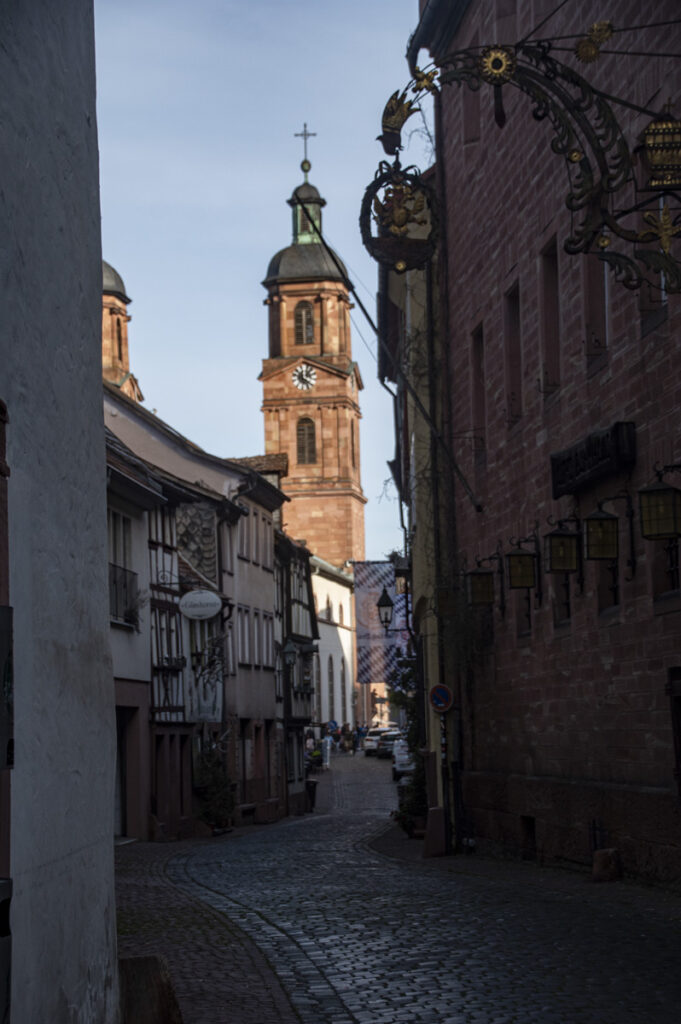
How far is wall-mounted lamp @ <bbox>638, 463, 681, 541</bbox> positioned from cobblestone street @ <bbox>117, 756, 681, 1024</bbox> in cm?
286

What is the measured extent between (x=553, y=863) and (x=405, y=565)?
48.6ft

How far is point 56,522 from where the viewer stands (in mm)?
6516

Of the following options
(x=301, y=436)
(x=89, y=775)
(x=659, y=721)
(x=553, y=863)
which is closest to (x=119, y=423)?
(x=553, y=863)

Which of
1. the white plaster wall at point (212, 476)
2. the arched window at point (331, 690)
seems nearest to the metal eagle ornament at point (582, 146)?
the white plaster wall at point (212, 476)

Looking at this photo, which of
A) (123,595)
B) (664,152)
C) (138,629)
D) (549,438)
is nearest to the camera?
(664,152)

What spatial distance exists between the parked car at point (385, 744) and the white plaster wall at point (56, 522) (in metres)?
71.5

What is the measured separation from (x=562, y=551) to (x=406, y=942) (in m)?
5.69

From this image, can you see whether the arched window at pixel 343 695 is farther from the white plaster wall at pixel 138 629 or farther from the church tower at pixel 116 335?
the white plaster wall at pixel 138 629

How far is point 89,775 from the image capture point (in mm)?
6988

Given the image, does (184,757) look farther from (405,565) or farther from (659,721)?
(659,721)

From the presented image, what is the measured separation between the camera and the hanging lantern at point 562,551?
16375mm

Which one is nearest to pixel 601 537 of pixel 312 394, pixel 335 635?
pixel 335 635

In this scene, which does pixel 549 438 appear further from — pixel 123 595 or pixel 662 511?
pixel 123 595

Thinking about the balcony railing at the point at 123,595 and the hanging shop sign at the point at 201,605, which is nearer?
the balcony railing at the point at 123,595
